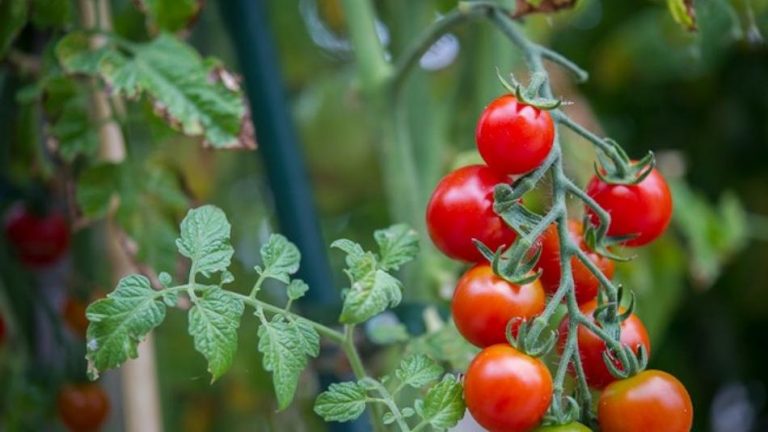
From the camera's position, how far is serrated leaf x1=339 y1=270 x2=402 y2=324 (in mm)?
462

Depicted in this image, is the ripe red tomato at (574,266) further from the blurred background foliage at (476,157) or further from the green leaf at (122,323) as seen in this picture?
the green leaf at (122,323)

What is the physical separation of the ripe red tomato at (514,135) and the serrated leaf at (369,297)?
7 cm

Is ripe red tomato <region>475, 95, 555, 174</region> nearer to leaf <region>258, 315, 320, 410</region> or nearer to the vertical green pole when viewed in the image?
leaf <region>258, 315, 320, 410</region>

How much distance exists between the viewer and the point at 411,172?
798 millimetres

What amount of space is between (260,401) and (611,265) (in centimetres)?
80

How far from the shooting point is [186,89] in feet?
2.11

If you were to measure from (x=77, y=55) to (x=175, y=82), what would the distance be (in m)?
0.06

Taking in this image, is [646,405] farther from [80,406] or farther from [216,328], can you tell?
[80,406]

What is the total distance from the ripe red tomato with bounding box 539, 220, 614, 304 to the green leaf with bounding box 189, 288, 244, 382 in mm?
134

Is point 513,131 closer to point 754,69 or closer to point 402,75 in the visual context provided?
point 402,75

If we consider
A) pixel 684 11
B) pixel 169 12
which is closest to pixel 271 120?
pixel 169 12

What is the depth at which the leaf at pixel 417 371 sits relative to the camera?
478mm

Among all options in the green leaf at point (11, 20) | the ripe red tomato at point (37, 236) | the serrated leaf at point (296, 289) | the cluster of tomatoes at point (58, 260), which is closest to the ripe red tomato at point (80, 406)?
the cluster of tomatoes at point (58, 260)

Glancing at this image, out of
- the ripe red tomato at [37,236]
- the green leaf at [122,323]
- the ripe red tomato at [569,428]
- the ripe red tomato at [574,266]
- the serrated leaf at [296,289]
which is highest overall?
the green leaf at [122,323]
